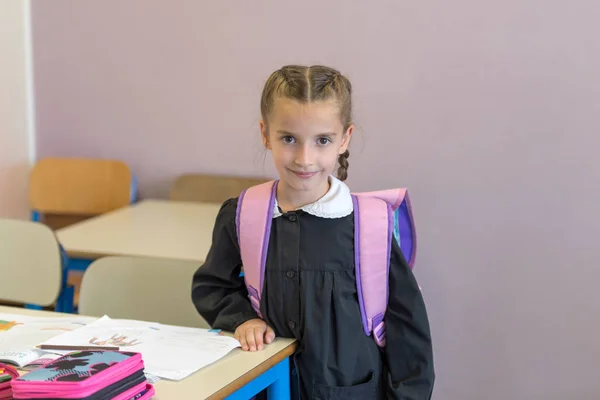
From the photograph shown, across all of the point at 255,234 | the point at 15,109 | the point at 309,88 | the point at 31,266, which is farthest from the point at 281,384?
the point at 15,109

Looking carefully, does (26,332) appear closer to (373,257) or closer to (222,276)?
(222,276)

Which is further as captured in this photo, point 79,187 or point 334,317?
point 79,187

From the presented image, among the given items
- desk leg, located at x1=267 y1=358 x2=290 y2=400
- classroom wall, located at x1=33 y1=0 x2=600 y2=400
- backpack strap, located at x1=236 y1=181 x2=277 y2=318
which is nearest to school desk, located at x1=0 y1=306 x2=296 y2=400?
desk leg, located at x1=267 y1=358 x2=290 y2=400

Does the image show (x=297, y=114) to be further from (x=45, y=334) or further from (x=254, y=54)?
(x=254, y=54)

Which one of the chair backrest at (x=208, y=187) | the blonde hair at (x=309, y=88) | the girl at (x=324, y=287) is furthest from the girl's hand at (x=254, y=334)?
the chair backrest at (x=208, y=187)

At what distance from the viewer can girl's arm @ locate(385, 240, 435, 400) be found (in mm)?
1999

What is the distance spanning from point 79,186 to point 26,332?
190 cm

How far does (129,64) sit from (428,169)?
4.62 feet

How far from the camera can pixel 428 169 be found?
3229 millimetres

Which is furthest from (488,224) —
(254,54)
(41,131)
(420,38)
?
(41,131)

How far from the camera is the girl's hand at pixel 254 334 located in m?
1.90

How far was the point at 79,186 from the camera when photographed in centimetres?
383

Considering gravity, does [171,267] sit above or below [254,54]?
below

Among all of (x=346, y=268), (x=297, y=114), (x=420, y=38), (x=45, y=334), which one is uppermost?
(x=420, y=38)
